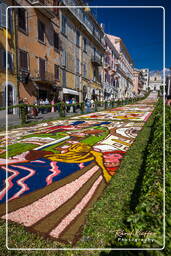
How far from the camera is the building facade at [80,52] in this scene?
21.8 m

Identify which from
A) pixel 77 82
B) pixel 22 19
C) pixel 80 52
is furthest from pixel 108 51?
pixel 22 19

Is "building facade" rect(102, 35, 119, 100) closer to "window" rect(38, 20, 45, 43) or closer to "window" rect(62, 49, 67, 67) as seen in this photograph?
"window" rect(62, 49, 67, 67)

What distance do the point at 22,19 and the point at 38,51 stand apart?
9.72ft

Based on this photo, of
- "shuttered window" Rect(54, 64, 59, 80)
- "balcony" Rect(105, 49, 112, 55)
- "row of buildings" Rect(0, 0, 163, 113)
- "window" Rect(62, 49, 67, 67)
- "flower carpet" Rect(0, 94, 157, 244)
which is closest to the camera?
"flower carpet" Rect(0, 94, 157, 244)

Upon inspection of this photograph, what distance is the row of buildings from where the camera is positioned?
1406cm

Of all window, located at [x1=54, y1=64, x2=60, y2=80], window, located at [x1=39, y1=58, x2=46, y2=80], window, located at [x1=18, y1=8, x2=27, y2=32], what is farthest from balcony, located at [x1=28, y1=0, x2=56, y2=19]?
window, located at [x1=54, y1=64, x2=60, y2=80]

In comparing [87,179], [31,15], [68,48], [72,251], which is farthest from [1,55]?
[72,251]

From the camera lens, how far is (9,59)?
1374 centimetres

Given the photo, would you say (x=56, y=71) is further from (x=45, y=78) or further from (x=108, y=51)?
(x=108, y=51)

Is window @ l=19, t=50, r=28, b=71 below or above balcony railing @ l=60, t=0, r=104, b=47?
below

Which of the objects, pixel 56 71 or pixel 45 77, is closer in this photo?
pixel 45 77

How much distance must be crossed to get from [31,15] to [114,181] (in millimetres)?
18139

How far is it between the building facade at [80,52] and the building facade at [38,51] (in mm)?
1680

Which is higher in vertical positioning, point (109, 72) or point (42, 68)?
point (109, 72)
